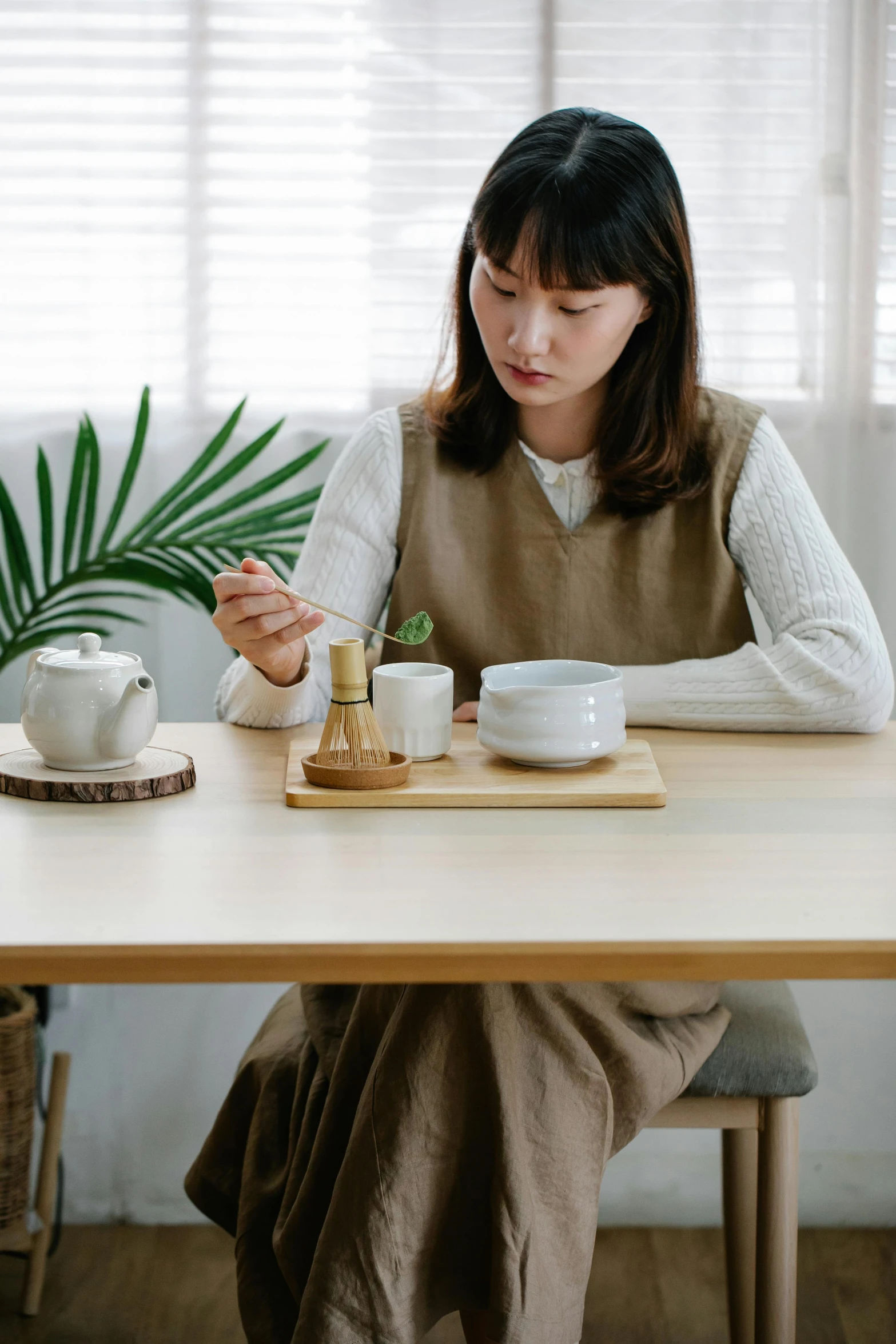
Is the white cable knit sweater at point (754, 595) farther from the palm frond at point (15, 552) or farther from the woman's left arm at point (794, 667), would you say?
the palm frond at point (15, 552)

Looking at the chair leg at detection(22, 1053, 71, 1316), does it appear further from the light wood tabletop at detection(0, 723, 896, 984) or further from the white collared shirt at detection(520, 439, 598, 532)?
the white collared shirt at detection(520, 439, 598, 532)

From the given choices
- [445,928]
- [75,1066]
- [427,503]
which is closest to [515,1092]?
[445,928]

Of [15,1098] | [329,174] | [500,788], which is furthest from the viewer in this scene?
[329,174]

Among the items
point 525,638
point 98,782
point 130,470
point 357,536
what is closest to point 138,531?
point 130,470

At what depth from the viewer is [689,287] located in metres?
1.43

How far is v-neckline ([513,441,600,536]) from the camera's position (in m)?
1.48

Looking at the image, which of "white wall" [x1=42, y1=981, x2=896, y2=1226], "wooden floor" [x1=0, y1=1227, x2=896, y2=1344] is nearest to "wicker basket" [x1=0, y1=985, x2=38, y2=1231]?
"wooden floor" [x1=0, y1=1227, x2=896, y2=1344]

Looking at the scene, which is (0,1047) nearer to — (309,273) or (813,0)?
(309,273)

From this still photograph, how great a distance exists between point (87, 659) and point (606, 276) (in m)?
0.67

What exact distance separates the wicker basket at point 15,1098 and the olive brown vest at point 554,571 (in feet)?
2.34

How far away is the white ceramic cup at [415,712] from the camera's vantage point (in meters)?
1.08

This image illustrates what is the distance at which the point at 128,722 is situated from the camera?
3.37ft

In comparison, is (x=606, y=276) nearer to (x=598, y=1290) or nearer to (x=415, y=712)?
(x=415, y=712)

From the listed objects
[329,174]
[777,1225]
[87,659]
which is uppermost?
[329,174]
